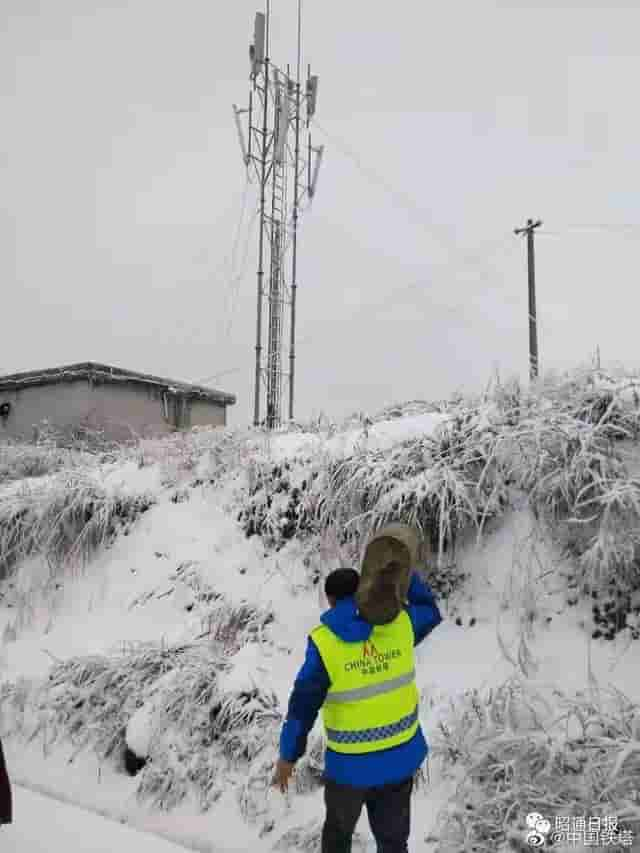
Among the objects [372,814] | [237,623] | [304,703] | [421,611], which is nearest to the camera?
[304,703]

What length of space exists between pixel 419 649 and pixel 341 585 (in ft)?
6.76

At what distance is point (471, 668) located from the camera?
410 cm

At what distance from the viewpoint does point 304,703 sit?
8.23 feet

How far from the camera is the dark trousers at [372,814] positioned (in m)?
2.56

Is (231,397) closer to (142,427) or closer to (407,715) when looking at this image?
(142,427)

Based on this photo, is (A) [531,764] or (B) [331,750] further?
(A) [531,764]

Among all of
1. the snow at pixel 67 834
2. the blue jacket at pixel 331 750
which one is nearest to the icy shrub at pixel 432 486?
the blue jacket at pixel 331 750

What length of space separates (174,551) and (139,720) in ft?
6.99

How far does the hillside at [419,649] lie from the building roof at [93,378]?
11.7 m

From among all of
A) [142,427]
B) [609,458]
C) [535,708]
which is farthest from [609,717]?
[142,427]

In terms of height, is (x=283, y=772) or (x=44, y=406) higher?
(x=44, y=406)

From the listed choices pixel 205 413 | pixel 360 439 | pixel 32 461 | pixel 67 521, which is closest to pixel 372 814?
pixel 360 439

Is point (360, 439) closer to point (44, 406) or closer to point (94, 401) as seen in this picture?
point (94, 401)

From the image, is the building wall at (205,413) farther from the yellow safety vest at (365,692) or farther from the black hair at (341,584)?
the yellow safety vest at (365,692)
